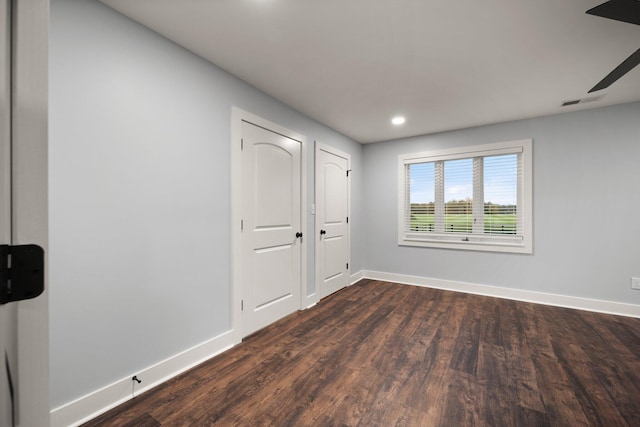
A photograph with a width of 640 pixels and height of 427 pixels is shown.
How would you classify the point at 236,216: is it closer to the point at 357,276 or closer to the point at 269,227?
the point at 269,227

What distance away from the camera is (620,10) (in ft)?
4.32

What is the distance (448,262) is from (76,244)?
439 cm

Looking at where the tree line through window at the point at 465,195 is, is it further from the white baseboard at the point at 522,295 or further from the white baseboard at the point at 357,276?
the white baseboard at the point at 357,276

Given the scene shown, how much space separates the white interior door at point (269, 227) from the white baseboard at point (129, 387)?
16.7 inches

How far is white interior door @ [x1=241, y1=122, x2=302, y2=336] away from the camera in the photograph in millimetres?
2676

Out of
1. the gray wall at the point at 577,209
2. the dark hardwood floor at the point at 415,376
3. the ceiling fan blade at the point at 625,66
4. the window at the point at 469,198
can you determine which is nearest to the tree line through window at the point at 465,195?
the window at the point at 469,198

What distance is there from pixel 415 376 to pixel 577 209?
3.15 meters

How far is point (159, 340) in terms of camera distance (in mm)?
1959

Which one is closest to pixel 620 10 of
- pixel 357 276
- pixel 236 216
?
pixel 236 216

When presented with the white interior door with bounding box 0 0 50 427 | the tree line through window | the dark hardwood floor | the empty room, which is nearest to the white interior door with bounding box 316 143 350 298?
the empty room

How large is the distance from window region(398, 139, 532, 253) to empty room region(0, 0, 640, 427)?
0.04 metres

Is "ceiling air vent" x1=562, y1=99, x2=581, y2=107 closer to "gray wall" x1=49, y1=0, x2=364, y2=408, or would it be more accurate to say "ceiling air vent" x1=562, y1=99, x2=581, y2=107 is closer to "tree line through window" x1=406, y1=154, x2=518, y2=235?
"tree line through window" x1=406, y1=154, x2=518, y2=235

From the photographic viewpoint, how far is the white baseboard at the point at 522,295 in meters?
3.23

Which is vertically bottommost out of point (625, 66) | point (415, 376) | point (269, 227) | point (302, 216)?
point (415, 376)
